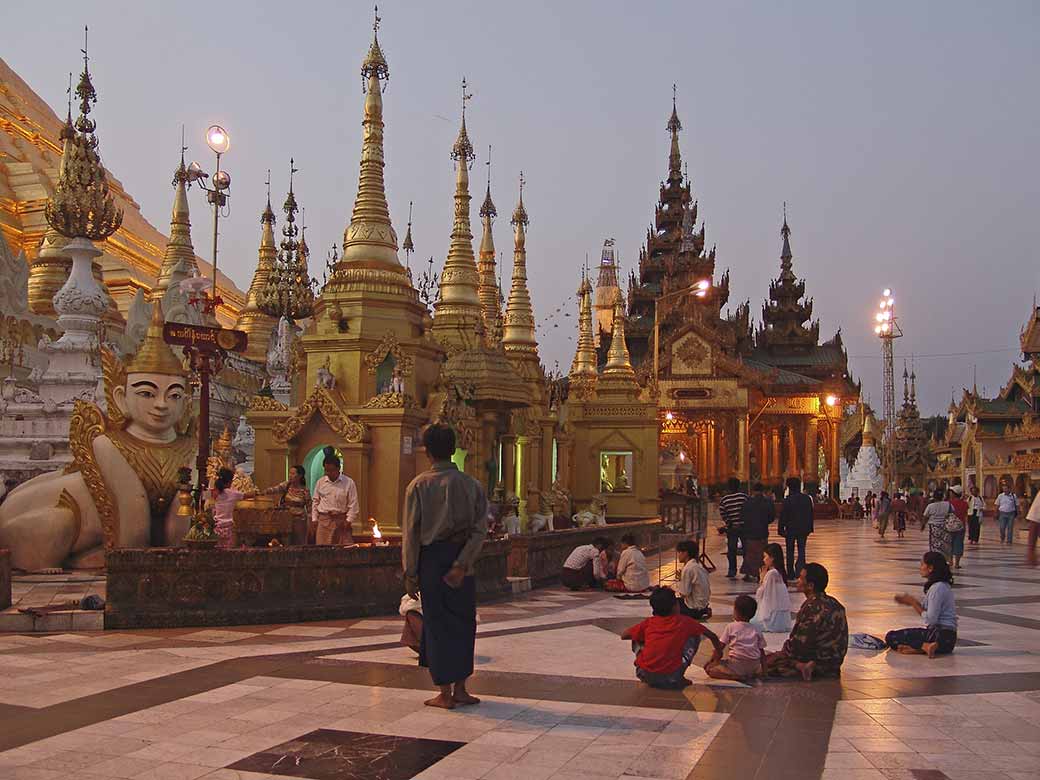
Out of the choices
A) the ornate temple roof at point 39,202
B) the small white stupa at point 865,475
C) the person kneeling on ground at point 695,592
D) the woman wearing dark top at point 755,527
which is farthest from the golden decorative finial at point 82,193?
the small white stupa at point 865,475

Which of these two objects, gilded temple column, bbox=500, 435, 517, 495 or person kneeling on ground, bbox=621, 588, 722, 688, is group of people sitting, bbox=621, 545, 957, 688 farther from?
gilded temple column, bbox=500, 435, 517, 495

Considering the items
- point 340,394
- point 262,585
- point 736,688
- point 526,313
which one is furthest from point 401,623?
point 526,313

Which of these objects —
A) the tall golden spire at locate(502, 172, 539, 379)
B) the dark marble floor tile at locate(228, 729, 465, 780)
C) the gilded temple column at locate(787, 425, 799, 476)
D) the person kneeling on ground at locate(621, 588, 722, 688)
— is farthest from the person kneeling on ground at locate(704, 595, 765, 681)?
the gilded temple column at locate(787, 425, 799, 476)

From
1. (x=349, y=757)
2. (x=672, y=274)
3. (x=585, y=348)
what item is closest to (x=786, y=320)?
(x=672, y=274)

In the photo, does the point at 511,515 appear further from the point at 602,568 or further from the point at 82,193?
the point at 82,193

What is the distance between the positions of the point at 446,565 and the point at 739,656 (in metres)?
2.44

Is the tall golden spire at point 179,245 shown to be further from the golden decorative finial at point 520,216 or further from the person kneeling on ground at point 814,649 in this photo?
the person kneeling on ground at point 814,649

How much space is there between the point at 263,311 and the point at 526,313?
11.2 metres

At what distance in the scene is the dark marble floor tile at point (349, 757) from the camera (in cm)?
492

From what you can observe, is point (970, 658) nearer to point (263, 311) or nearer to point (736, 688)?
point (736, 688)

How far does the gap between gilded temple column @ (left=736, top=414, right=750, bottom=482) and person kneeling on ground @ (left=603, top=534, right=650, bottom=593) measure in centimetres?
4100

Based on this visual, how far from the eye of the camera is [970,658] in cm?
840

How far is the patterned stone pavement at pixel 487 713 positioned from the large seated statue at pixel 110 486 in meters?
2.94

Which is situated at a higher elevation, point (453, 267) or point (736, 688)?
point (453, 267)
